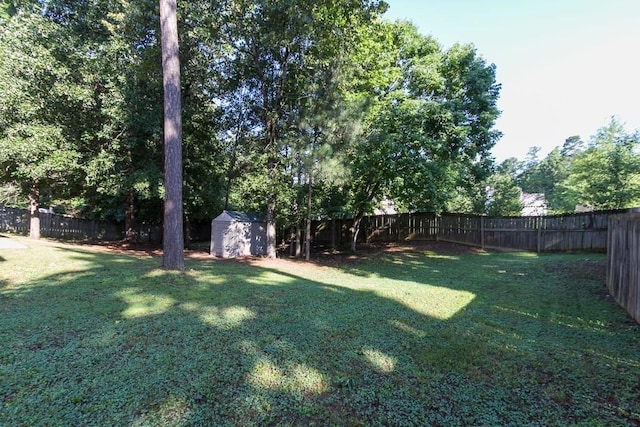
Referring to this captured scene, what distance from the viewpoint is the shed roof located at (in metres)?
12.4

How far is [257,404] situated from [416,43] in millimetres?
14883

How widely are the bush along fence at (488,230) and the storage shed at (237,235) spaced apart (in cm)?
436

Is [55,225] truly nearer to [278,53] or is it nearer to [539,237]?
[278,53]

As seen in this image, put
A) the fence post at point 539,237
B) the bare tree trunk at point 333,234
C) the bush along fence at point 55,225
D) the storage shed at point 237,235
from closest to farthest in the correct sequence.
A: the storage shed at point 237,235 < the fence post at point 539,237 < the bare tree trunk at point 333,234 < the bush along fence at point 55,225

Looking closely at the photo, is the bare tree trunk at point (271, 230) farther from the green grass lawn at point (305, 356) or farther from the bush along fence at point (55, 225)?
the bush along fence at point (55, 225)

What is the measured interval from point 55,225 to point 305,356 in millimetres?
20234

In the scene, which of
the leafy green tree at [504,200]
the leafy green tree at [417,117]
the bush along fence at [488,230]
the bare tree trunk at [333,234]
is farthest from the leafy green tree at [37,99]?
the leafy green tree at [504,200]

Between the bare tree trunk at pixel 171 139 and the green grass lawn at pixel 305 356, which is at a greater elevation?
the bare tree trunk at pixel 171 139

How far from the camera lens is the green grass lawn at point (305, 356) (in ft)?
7.52

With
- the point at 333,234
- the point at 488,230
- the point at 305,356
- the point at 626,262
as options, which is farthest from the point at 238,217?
the point at 626,262

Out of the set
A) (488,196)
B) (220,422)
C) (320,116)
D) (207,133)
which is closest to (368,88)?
(320,116)

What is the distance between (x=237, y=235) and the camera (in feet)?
41.4

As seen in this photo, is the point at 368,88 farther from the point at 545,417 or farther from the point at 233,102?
the point at 545,417

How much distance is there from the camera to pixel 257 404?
2357 mm
